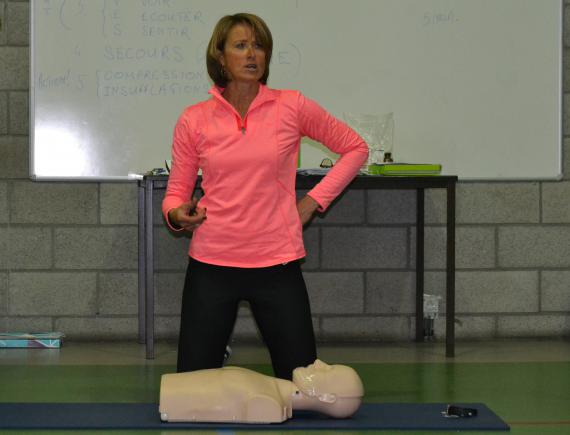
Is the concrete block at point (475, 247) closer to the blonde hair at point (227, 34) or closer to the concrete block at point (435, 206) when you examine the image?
the concrete block at point (435, 206)

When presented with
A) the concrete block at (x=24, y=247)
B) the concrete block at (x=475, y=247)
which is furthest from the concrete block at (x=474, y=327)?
the concrete block at (x=24, y=247)

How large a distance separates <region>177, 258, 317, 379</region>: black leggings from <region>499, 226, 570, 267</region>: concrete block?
2.25 m

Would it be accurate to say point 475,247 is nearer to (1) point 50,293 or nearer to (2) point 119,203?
(2) point 119,203

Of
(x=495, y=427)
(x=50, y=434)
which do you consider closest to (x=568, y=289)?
Result: (x=495, y=427)

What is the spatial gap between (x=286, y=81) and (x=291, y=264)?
1961 mm

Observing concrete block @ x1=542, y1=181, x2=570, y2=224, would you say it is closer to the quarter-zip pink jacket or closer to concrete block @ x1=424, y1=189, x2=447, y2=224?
concrete block @ x1=424, y1=189, x2=447, y2=224

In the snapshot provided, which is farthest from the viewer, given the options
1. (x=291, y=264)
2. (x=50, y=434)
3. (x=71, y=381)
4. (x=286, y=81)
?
(x=286, y=81)

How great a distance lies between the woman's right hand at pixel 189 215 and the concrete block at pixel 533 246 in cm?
254

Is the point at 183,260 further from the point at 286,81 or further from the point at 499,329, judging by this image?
the point at 499,329

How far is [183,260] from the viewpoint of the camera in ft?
15.8

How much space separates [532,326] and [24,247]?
268 cm

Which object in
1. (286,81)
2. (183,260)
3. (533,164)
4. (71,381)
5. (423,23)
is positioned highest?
(423,23)

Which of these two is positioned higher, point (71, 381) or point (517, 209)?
point (517, 209)

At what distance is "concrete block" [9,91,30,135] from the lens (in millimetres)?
4699
